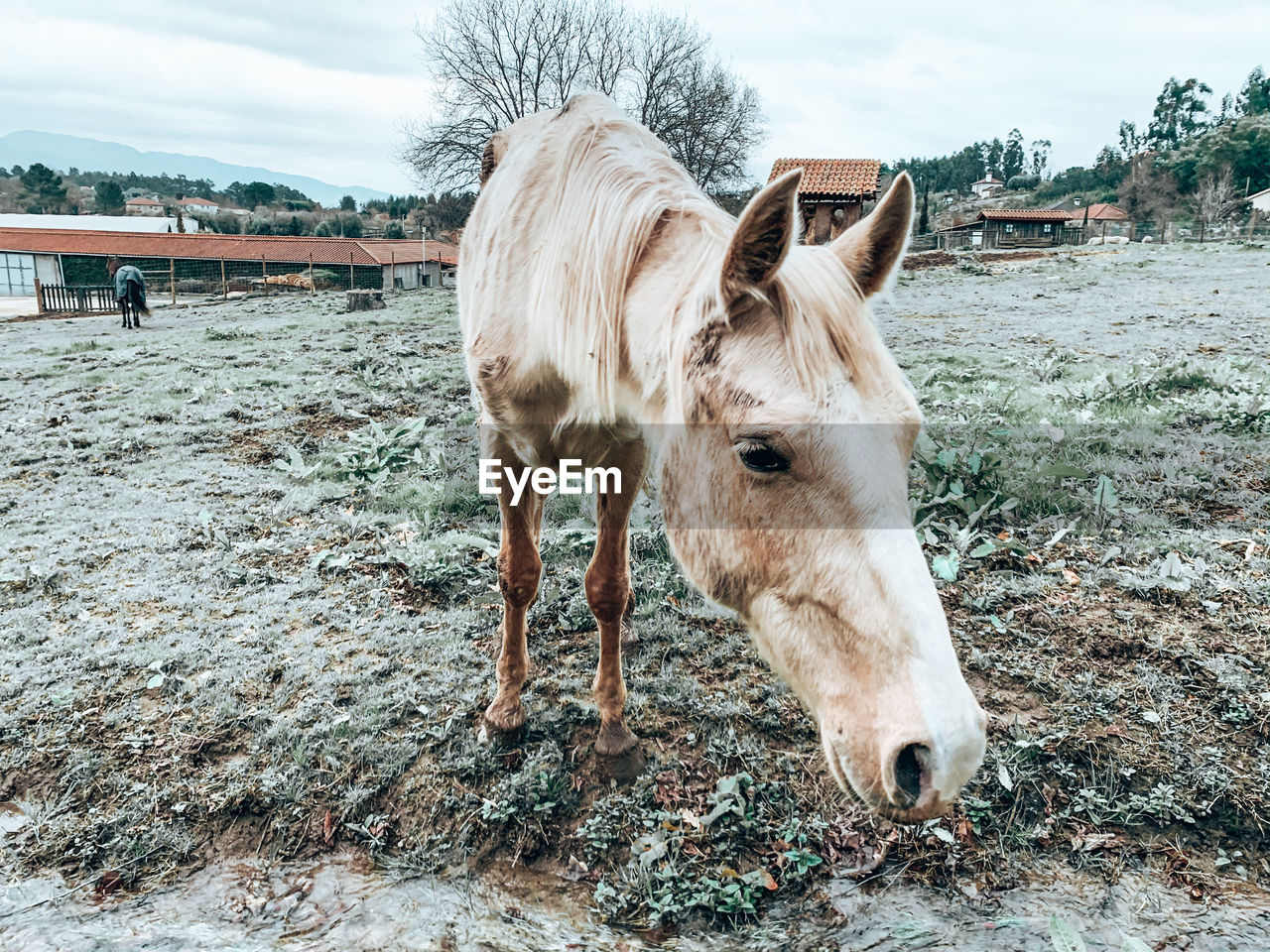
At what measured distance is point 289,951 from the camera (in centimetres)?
193

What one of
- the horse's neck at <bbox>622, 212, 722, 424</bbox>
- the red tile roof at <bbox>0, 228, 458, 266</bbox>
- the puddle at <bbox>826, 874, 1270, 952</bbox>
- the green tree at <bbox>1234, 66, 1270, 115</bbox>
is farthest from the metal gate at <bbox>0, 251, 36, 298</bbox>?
the green tree at <bbox>1234, 66, 1270, 115</bbox>

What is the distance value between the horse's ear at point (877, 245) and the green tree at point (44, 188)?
9720 centimetres

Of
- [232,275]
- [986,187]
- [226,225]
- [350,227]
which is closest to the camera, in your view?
[232,275]

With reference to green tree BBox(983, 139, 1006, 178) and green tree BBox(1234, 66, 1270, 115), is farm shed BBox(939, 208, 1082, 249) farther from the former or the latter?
green tree BBox(983, 139, 1006, 178)

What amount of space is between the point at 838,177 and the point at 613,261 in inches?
921

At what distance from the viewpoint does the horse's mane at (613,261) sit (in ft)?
5.17

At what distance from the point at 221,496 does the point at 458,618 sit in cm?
278

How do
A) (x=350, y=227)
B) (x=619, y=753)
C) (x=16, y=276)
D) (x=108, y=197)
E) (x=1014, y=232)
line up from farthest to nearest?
1. (x=108, y=197)
2. (x=350, y=227)
3. (x=1014, y=232)
4. (x=16, y=276)
5. (x=619, y=753)

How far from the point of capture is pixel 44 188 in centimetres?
7481

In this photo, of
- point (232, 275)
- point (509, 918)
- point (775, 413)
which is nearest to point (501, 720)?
point (509, 918)

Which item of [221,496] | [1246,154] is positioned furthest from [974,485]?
[1246,154]

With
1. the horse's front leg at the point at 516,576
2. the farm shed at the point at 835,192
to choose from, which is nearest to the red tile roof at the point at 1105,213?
the farm shed at the point at 835,192

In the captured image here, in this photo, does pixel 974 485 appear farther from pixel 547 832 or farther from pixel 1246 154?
pixel 1246 154

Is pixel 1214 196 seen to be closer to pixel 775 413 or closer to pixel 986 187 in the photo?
pixel 986 187
